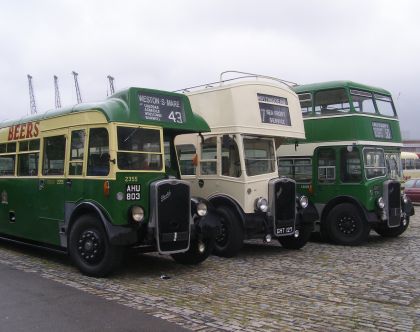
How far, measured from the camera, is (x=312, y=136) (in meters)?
13.5

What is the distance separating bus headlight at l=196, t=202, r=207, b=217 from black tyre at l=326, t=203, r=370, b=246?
4.82m

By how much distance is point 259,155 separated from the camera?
438 inches

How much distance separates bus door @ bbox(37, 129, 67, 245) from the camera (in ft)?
30.4

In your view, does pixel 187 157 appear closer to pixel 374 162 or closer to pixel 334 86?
pixel 334 86

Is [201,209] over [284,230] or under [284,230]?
over

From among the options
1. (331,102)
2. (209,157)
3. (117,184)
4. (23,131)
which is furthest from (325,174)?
(23,131)

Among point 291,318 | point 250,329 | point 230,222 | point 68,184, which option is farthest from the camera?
point 230,222

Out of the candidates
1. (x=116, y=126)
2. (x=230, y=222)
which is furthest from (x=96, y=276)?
(x=230, y=222)

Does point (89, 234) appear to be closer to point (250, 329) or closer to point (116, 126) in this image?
point (116, 126)

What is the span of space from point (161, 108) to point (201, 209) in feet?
6.20

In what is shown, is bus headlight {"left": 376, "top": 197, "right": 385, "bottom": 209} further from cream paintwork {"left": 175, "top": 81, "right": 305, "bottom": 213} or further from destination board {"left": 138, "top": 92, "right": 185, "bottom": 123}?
destination board {"left": 138, "top": 92, "right": 185, "bottom": 123}

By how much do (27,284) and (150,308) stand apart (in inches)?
91.9

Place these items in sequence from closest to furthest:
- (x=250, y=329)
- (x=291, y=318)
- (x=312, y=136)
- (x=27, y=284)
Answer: (x=250, y=329), (x=291, y=318), (x=27, y=284), (x=312, y=136)

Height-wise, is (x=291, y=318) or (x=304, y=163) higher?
(x=304, y=163)
